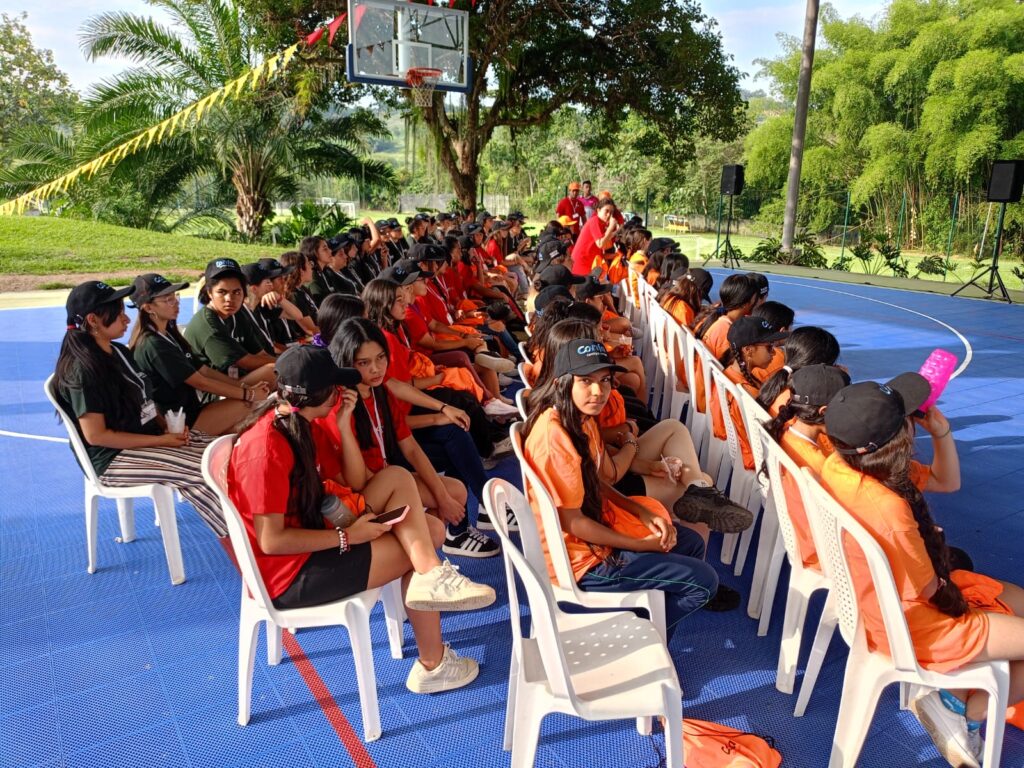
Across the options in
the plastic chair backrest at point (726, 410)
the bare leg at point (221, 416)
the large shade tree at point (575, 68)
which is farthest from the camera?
the large shade tree at point (575, 68)

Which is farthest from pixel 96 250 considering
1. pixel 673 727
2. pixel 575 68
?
pixel 673 727

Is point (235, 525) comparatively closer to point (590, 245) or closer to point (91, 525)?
point (91, 525)

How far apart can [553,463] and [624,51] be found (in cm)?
1482

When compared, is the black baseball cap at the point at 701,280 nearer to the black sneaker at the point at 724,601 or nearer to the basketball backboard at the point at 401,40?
the black sneaker at the point at 724,601

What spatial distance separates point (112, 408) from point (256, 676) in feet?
4.18

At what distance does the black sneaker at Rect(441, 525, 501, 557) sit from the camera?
323cm

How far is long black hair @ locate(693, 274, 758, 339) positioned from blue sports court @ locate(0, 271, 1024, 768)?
1516mm

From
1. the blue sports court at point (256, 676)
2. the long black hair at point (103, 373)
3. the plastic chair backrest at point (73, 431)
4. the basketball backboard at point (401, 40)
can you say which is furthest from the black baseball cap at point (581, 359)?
the basketball backboard at point (401, 40)

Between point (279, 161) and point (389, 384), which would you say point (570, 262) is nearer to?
point (389, 384)

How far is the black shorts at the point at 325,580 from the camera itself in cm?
210

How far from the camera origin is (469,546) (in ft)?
10.6

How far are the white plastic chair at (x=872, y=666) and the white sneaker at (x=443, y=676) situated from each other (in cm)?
114

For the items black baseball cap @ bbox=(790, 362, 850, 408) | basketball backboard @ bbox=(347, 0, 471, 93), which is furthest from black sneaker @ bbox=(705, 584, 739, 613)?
basketball backboard @ bbox=(347, 0, 471, 93)

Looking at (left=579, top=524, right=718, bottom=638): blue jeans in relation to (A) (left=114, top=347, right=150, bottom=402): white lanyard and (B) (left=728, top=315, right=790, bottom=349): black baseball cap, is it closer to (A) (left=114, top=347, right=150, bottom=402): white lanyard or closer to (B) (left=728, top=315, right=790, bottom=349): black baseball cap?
(B) (left=728, top=315, right=790, bottom=349): black baseball cap
